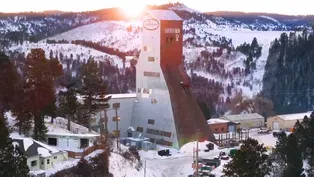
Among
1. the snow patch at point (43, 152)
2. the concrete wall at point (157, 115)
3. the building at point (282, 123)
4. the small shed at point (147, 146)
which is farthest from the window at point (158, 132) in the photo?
the building at point (282, 123)

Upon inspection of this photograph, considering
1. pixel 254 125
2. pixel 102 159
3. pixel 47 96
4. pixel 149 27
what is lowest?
pixel 254 125

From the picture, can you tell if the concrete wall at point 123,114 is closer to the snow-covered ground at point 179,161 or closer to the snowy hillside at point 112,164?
the snow-covered ground at point 179,161

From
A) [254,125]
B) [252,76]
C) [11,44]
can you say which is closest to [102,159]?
[254,125]

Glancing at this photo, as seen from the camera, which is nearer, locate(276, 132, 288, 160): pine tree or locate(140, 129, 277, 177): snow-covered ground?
locate(276, 132, 288, 160): pine tree

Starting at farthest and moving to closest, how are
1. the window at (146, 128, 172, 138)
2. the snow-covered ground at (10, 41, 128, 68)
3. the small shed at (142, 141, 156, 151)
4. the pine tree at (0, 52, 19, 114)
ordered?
the snow-covered ground at (10, 41, 128, 68) → the window at (146, 128, 172, 138) → the small shed at (142, 141, 156, 151) → the pine tree at (0, 52, 19, 114)

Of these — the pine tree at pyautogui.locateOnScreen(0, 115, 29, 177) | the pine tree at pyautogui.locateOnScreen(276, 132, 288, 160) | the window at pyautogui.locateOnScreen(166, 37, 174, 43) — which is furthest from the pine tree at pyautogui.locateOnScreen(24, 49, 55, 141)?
the window at pyautogui.locateOnScreen(166, 37, 174, 43)

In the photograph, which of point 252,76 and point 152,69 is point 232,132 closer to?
point 152,69

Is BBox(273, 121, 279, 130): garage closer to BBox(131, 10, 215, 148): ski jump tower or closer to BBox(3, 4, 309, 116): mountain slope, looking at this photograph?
BBox(131, 10, 215, 148): ski jump tower
